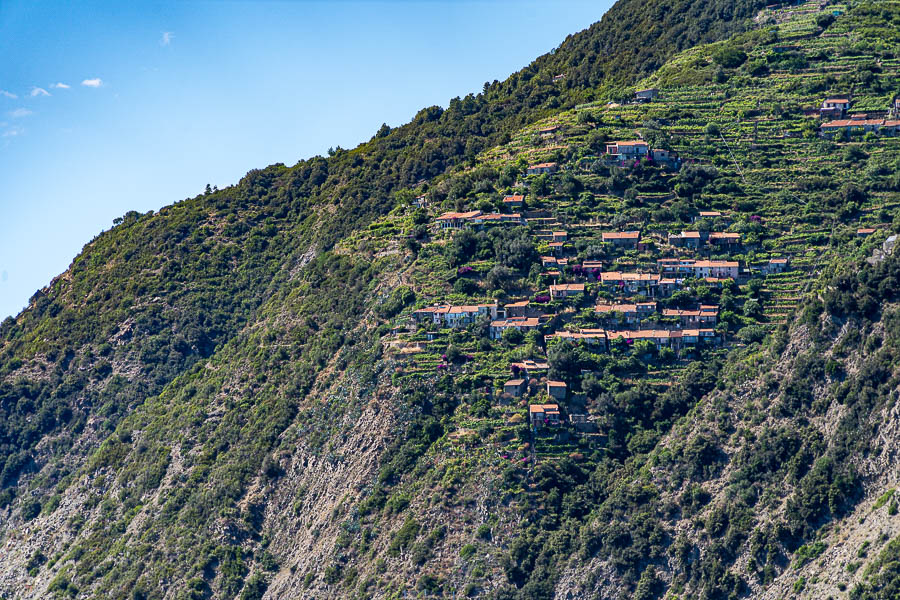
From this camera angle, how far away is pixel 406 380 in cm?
9438

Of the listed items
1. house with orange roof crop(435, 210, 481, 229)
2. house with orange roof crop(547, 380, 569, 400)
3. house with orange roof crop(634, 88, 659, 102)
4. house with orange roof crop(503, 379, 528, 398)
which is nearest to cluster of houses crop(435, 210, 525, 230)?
house with orange roof crop(435, 210, 481, 229)

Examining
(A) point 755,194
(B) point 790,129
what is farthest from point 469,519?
(B) point 790,129

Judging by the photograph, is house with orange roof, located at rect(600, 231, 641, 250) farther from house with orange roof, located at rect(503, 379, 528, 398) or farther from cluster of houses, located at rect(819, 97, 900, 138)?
cluster of houses, located at rect(819, 97, 900, 138)

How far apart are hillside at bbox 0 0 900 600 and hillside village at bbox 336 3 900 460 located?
0.28 metres

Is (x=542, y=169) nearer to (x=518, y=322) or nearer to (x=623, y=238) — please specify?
(x=623, y=238)

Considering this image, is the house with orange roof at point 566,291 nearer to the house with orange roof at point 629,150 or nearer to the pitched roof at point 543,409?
the pitched roof at point 543,409

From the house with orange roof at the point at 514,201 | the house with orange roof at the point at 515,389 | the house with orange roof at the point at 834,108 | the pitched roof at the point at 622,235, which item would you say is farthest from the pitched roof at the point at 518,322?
the house with orange roof at the point at 834,108

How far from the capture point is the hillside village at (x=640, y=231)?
305 ft

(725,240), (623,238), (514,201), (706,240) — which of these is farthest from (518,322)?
(725,240)

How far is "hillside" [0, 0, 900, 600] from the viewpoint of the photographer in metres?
82.2

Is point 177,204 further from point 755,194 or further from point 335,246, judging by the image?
point 755,194

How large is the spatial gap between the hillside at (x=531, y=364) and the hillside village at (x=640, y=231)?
28 centimetres

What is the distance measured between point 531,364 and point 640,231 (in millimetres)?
16026

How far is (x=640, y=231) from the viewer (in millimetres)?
102125
